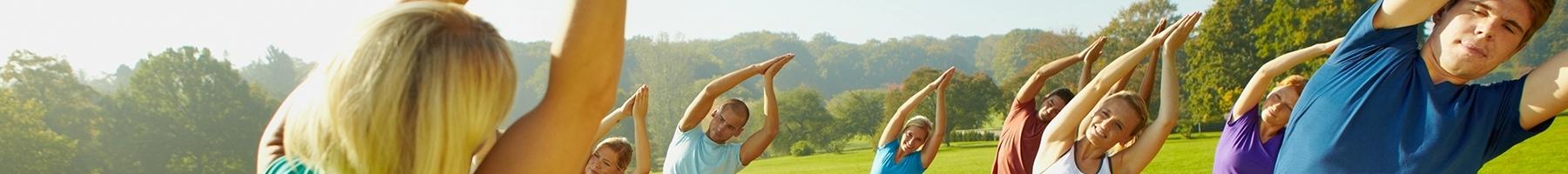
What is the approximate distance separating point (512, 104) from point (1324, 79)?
200 cm

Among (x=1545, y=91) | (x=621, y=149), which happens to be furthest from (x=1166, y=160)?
(x=1545, y=91)

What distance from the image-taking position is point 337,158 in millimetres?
1378

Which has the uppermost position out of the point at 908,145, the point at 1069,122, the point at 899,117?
the point at 1069,122

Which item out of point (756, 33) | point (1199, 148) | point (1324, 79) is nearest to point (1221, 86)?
point (1199, 148)

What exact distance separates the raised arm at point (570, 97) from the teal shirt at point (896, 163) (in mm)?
6316

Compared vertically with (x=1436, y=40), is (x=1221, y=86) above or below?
below

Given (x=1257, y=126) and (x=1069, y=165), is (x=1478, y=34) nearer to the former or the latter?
(x=1257, y=126)

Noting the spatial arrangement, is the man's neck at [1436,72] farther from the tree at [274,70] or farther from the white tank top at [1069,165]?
the tree at [274,70]

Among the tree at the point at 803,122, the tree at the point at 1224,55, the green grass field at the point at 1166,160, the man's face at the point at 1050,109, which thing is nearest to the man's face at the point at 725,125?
the man's face at the point at 1050,109

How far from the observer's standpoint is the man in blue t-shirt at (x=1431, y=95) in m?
2.77

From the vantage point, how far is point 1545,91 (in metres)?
2.74

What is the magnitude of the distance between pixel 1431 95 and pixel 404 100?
7.01ft

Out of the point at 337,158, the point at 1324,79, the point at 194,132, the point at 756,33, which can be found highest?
the point at 337,158

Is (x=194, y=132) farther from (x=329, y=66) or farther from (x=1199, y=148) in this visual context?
(x=329, y=66)
